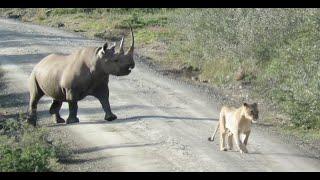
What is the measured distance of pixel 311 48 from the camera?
19.2 m

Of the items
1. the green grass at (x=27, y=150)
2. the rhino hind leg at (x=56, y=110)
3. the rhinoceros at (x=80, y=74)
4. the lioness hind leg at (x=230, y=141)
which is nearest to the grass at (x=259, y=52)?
the lioness hind leg at (x=230, y=141)

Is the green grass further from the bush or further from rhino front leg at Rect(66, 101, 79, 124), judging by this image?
the bush

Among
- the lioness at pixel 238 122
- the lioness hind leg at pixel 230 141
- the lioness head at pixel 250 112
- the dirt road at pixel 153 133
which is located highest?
the lioness head at pixel 250 112

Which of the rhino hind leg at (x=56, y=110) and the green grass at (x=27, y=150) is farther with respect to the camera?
the rhino hind leg at (x=56, y=110)

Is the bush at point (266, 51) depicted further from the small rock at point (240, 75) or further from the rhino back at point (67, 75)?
the rhino back at point (67, 75)

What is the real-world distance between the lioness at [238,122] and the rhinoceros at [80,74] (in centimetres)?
A: 282

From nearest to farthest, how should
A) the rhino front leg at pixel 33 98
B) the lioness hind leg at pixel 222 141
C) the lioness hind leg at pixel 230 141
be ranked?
the lioness hind leg at pixel 222 141
the lioness hind leg at pixel 230 141
the rhino front leg at pixel 33 98

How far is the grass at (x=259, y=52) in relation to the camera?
58.6 ft

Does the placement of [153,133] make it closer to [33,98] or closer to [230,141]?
[230,141]

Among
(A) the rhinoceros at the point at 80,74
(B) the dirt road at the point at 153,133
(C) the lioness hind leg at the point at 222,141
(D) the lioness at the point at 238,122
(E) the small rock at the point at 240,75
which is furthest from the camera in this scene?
(E) the small rock at the point at 240,75

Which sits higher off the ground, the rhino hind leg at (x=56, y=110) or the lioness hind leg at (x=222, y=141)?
the lioness hind leg at (x=222, y=141)
